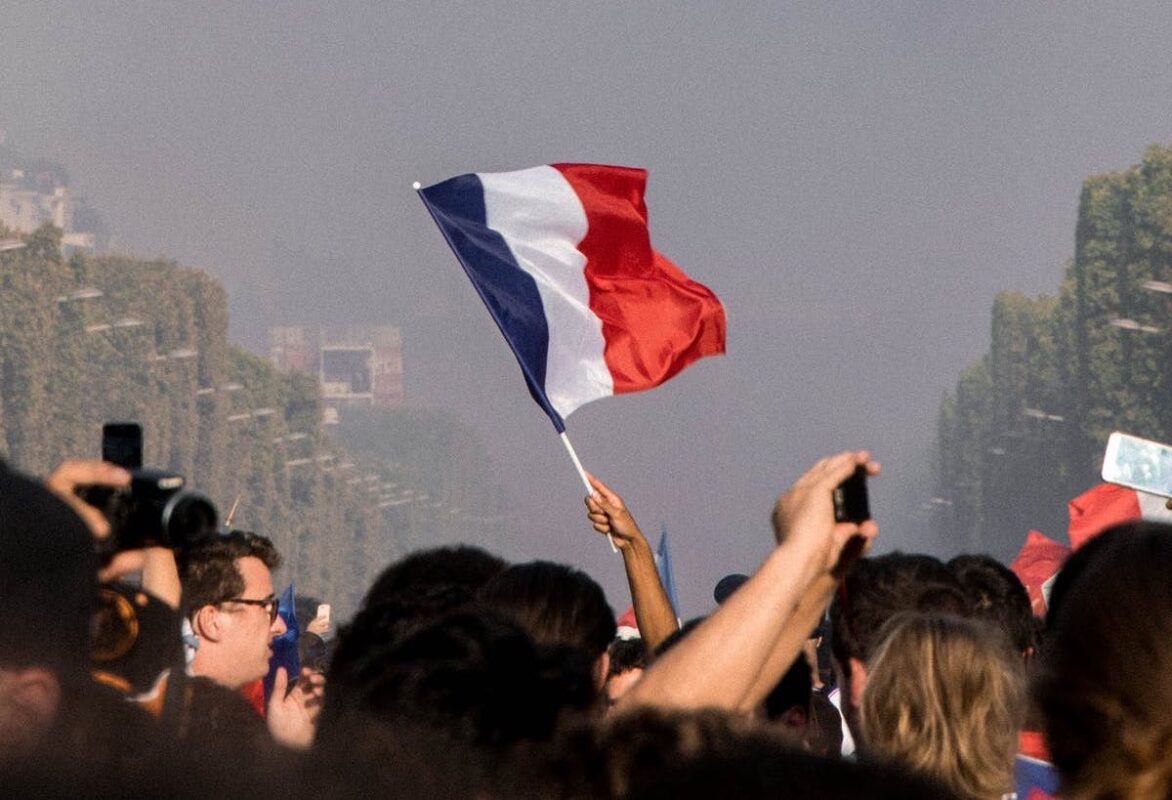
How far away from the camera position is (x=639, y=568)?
17.5ft

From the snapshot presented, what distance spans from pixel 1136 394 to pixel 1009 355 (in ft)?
115

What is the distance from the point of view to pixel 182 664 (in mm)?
2551

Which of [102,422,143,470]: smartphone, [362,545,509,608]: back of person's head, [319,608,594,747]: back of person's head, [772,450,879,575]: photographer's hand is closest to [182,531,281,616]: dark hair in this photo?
[362,545,509,608]: back of person's head

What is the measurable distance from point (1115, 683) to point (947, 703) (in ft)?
4.65

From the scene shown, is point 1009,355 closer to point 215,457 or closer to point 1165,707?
point 215,457

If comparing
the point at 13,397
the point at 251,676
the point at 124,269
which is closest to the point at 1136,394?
the point at 13,397

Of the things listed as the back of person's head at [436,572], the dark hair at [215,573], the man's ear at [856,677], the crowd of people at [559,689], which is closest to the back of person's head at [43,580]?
the crowd of people at [559,689]

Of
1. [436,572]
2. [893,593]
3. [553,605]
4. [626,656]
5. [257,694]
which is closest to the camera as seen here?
[436,572]

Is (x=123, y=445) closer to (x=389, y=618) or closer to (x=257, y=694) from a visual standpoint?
(x=389, y=618)

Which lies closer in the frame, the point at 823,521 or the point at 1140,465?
the point at 823,521

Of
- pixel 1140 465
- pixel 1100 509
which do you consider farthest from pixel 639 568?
pixel 1100 509

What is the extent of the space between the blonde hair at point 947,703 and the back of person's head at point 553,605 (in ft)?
2.29

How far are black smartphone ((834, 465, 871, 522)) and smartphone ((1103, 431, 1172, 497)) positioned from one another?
94 centimetres

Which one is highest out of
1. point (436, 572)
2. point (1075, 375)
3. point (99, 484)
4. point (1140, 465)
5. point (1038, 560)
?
point (99, 484)
